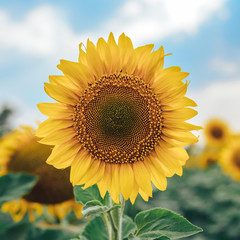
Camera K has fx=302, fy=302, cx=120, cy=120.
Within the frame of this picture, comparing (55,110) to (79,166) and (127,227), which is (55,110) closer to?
(79,166)

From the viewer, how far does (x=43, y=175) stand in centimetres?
277

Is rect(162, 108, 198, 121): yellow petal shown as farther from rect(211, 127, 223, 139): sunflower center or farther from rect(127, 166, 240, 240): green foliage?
rect(211, 127, 223, 139): sunflower center

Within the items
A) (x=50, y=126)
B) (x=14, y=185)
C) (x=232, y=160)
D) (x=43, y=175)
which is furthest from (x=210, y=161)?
(x=50, y=126)

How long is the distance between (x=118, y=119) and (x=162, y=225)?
583mm

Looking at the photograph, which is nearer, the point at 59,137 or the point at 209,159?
the point at 59,137

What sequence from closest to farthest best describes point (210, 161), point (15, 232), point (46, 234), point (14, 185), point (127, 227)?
point (127, 227) → point (14, 185) → point (46, 234) → point (15, 232) → point (210, 161)

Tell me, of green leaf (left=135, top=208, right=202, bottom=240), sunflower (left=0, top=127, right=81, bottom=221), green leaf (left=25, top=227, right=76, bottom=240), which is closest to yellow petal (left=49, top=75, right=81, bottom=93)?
green leaf (left=135, top=208, right=202, bottom=240)

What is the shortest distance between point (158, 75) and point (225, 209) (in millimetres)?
6070

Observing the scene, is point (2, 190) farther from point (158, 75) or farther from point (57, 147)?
point (158, 75)

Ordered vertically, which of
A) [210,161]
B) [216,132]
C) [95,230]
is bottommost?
[95,230]

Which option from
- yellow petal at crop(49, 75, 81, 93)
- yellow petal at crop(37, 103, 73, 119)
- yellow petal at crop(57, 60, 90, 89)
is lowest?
yellow petal at crop(37, 103, 73, 119)

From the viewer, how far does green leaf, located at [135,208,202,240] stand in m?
1.44

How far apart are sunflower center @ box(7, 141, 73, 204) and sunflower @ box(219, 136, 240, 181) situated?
4729 millimetres

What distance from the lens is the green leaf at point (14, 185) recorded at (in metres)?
2.40
